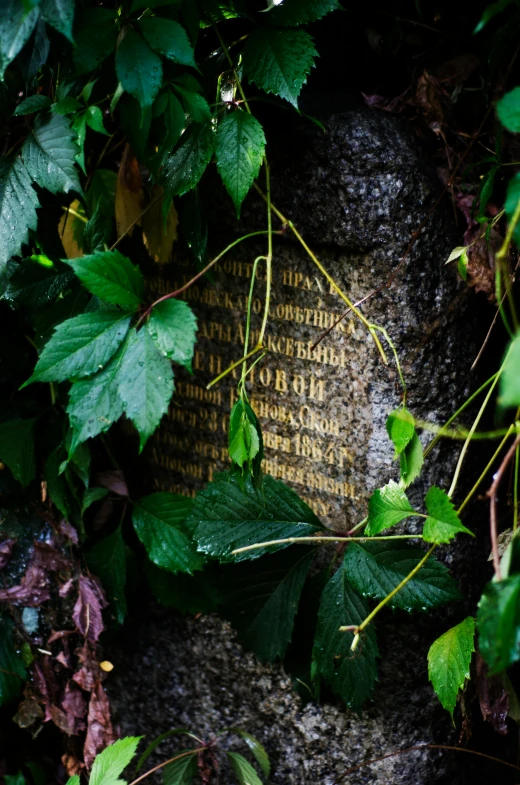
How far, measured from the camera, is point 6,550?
65.7 inches

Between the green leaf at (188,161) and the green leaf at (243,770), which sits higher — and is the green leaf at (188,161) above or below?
above

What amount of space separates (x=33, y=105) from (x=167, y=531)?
2.61 feet

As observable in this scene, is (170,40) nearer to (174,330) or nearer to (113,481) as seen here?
(174,330)

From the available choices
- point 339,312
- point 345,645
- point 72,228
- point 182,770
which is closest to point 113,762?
point 182,770

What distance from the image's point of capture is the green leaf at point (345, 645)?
1283mm

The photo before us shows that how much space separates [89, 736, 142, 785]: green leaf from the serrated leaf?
35cm

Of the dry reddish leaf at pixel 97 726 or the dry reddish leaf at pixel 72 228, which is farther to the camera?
the dry reddish leaf at pixel 97 726

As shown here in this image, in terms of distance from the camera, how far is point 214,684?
1604 millimetres

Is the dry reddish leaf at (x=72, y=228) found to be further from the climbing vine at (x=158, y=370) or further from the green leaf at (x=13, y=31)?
the green leaf at (x=13, y=31)

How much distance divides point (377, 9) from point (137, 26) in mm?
556

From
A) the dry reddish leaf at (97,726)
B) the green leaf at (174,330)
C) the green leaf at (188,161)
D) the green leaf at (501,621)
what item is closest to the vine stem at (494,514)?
the green leaf at (501,621)

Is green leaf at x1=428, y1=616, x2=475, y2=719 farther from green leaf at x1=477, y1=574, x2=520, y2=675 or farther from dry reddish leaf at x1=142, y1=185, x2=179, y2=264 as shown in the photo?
dry reddish leaf at x1=142, y1=185, x2=179, y2=264

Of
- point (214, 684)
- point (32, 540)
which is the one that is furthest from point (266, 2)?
point (214, 684)

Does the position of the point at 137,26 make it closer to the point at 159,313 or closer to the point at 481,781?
the point at 159,313
